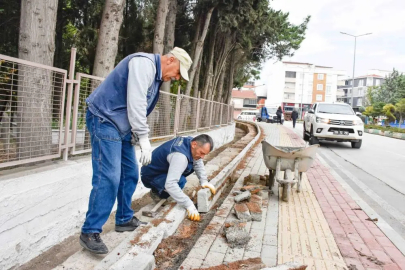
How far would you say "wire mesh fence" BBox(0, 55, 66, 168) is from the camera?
3432 millimetres

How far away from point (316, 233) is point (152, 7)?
1171 centimetres

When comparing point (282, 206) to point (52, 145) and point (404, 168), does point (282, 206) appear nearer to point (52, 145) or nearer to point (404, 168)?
point (52, 145)

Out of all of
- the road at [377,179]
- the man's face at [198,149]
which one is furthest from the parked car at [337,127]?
the man's face at [198,149]

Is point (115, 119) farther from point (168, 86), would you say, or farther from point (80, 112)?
point (168, 86)

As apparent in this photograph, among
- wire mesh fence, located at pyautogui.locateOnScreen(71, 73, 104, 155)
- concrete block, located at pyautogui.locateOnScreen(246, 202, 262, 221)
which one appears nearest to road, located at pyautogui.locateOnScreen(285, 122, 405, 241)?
concrete block, located at pyautogui.locateOnScreen(246, 202, 262, 221)

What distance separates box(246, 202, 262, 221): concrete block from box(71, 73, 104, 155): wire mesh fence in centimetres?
231

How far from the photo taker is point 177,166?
4.01 m

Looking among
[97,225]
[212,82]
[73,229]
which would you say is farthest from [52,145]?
[212,82]

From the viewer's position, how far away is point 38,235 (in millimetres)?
3463

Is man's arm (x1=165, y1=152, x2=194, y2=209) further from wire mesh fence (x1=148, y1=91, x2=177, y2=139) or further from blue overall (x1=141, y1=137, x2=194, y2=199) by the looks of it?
wire mesh fence (x1=148, y1=91, x2=177, y2=139)

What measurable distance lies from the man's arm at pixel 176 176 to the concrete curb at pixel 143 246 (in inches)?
7.1

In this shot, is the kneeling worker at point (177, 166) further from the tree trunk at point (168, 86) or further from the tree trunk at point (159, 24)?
the tree trunk at point (159, 24)

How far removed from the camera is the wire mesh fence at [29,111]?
3432 millimetres

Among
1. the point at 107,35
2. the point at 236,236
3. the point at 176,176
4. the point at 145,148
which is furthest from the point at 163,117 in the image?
the point at 145,148
